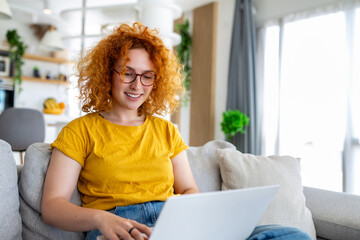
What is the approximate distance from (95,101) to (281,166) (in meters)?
Result: 0.90

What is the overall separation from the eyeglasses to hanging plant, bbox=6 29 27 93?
17.9ft

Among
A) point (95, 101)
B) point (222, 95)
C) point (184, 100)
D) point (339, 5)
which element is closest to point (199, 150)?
point (95, 101)

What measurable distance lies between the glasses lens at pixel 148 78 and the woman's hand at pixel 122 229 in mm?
579

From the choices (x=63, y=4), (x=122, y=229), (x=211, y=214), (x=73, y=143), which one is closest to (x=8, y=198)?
(x=73, y=143)

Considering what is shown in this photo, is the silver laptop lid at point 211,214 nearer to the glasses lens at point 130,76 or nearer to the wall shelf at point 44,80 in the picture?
the glasses lens at point 130,76

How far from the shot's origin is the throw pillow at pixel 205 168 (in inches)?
64.9

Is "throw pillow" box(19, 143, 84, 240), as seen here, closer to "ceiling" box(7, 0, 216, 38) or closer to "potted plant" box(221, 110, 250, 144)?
"ceiling" box(7, 0, 216, 38)

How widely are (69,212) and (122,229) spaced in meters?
Answer: 0.26

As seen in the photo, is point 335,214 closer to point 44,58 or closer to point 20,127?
point 20,127

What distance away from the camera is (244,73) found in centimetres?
473

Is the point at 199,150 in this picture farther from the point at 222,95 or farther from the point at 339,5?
the point at 222,95

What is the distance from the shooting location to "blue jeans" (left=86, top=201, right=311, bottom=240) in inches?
39.2

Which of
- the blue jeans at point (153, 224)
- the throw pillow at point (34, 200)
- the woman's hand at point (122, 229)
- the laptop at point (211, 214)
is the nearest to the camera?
the laptop at point (211, 214)

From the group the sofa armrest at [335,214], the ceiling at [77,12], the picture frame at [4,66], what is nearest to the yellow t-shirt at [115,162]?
the sofa armrest at [335,214]
